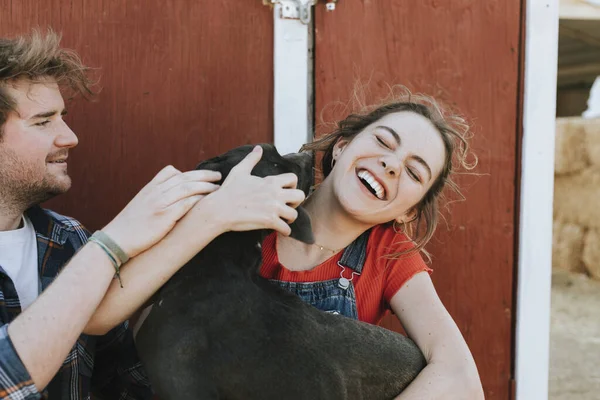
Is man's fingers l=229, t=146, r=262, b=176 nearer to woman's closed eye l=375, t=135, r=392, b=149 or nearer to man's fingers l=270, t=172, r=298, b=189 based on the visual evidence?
man's fingers l=270, t=172, r=298, b=189

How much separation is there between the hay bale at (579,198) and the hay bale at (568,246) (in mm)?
119

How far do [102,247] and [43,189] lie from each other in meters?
0.72

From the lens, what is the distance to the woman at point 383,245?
2.35 meters

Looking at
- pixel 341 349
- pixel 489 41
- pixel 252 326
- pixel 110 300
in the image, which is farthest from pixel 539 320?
pixel 110 300

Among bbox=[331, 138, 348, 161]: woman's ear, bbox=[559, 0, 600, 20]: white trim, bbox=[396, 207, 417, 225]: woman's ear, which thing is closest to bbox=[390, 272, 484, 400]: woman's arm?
bbox=[396, 207, 417, 225]: woman's ear

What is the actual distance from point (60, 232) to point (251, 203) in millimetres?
1060

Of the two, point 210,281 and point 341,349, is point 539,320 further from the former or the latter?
point 210,281

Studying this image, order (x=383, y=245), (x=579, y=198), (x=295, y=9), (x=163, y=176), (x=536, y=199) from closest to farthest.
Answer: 1. (x=163, y=176)
2. (x=383, y=245)
3. (x=295, y=9)
4. (x=536, y=199)
5. (x=579, y=198)

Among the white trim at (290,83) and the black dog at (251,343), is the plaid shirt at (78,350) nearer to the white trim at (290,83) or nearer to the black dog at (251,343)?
the black dog at (251,343)

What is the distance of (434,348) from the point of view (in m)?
2.32

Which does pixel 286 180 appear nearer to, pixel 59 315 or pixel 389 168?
pixel 389 168

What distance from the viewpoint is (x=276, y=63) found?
11.0ft

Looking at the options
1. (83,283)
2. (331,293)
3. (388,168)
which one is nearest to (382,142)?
(388,168)

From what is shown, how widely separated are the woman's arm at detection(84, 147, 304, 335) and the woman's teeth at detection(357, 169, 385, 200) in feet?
1.34
